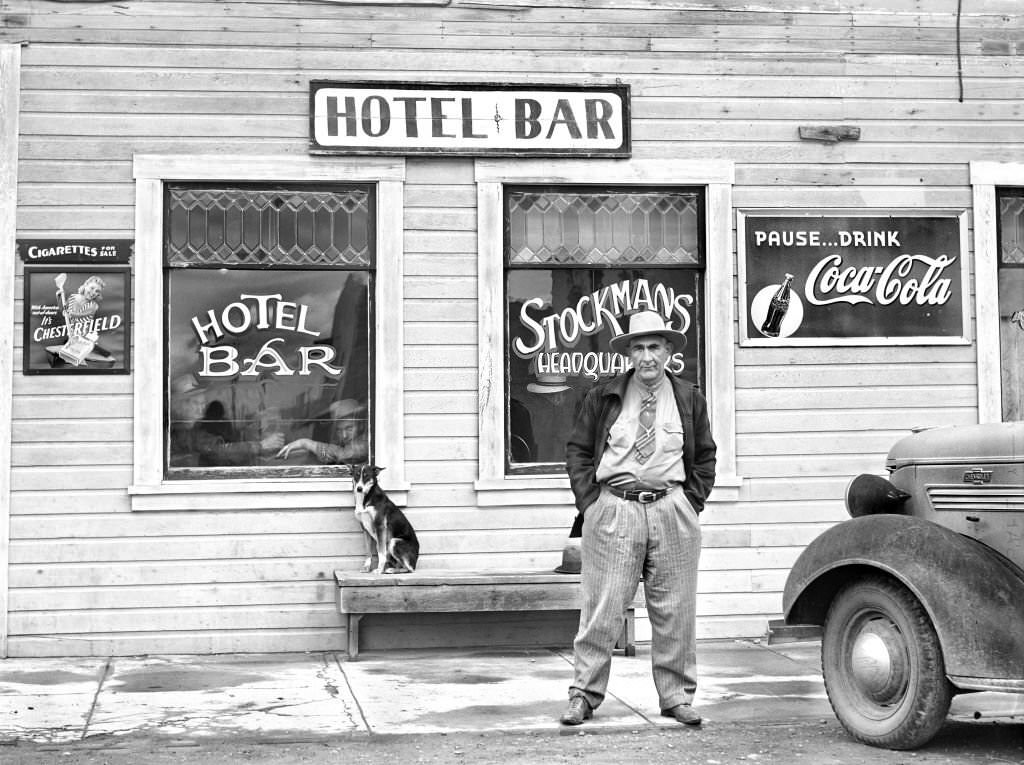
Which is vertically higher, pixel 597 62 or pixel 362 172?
pixel 597 62

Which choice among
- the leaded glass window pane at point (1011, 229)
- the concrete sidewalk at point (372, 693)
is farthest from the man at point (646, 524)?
the leaded glass window pane at point (1011, 229)

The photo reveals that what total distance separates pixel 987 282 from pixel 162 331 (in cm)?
585

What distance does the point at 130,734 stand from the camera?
6.66 metres

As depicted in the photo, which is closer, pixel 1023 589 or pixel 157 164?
pixel 1023 589

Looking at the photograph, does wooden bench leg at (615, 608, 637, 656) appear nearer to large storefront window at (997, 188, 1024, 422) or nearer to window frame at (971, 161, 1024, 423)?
window frame at (971, 161, 1024, 423)

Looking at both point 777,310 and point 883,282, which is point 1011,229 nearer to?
point 883,282

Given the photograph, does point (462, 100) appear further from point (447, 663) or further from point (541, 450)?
point (447, 663)

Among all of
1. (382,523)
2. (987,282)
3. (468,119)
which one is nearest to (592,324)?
(468,119)

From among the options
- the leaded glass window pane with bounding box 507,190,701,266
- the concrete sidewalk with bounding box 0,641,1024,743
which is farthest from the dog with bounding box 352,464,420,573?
the leaded glass window pane with bounding box 507,190,701,266

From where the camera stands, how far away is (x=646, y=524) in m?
6.79

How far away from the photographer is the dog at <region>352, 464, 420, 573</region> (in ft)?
29.9

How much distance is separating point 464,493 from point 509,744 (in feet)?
10.5

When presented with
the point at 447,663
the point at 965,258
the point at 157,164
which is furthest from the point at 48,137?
the point at 965,258

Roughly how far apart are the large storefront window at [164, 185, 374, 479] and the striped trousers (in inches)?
122
